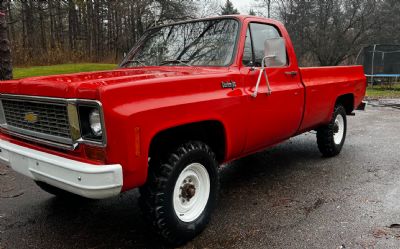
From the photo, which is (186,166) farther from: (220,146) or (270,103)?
(270,103)

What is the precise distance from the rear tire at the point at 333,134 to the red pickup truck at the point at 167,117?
0.93 m

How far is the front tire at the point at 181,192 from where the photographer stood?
3006mm

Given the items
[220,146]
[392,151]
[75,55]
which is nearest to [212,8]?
[75,55]

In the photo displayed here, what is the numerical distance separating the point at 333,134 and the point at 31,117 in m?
4.46

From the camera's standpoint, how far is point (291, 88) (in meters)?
4.59

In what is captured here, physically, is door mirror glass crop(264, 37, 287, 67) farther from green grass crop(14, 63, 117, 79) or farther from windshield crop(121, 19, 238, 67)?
green grass crop(14, 63, 117, 79)

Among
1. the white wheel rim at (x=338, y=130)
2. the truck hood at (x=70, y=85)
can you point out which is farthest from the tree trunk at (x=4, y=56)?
→ the white wheel rim at (x=338, y=130)

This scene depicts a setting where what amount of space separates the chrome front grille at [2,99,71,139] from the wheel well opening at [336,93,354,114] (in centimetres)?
462

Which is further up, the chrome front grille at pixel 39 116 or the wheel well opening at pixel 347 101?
the chrome front grille at pixel 39 116

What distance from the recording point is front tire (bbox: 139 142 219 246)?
118 inches

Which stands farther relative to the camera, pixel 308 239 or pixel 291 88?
pixel 291 88

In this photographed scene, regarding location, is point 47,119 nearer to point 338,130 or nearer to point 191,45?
point 191,45

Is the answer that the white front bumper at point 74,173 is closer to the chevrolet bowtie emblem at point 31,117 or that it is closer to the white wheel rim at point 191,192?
the chevrolet bowtie emblem at point 31,117

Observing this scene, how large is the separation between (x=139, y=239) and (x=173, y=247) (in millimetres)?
348
